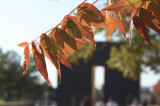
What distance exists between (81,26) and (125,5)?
204 mm

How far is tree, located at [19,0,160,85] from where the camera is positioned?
33.5 inches

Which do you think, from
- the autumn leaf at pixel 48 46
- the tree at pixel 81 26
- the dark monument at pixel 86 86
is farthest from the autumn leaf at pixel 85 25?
the dark monument at pixel 86 86

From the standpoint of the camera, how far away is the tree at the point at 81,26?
0.85 meters

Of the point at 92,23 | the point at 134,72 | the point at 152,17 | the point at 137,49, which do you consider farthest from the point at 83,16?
the point at 134,72

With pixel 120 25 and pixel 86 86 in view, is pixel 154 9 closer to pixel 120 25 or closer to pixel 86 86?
pixel 120 25

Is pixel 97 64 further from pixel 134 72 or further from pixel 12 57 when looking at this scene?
pixel 12 57

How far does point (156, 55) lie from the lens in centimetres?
631

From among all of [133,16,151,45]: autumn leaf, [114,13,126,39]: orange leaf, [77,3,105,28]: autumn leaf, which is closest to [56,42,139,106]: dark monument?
[114,13,126,39]: orange leaf

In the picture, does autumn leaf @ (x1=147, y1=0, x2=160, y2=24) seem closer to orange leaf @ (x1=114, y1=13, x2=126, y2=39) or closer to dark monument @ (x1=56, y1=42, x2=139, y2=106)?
orange leaf @ (x1=114, y1=13, x2=126, y2=39)

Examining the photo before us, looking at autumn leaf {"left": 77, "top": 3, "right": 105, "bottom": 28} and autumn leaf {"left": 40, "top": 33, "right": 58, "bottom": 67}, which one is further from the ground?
autumn leaf {"left": 77, "top": 3, "right": 105, "bottom": 28}

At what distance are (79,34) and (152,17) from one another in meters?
0.26

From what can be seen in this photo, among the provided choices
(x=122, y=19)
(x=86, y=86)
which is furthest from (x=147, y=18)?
(x=86, y=86)

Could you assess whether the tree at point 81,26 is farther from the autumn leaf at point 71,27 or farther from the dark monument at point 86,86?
the dark monument at point 86,86

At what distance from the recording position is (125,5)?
845 mm
